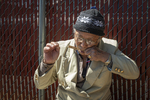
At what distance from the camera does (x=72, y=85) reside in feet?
5.52

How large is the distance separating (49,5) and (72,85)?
132 centimetres

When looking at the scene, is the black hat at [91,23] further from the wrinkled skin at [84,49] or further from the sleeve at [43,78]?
the sleeve at [43,78]

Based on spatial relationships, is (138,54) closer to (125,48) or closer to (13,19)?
(125,48)

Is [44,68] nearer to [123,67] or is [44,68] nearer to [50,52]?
[50,52]

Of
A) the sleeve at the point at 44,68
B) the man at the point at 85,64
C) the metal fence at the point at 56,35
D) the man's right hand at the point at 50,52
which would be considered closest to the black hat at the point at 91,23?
the man at the point at 85,64

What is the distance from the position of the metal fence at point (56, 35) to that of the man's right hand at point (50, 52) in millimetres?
828

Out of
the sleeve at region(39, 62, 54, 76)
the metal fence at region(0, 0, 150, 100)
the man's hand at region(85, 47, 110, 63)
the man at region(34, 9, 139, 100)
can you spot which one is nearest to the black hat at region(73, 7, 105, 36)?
the man at region(34, 9, 139, 100)

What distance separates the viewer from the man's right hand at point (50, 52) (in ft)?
5.04

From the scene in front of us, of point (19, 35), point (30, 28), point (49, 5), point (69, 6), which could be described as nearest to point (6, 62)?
point (19, 35)

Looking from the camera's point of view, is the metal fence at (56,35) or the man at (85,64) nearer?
the man at (85,64)

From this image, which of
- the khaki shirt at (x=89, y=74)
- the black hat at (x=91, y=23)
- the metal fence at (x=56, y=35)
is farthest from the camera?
the metal fence at (x=56, y=35)

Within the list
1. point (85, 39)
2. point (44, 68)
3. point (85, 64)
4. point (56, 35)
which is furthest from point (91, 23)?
point (56, 35)

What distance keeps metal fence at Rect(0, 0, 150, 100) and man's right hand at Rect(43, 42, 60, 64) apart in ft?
2.72

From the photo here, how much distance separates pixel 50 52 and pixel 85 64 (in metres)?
0.45
